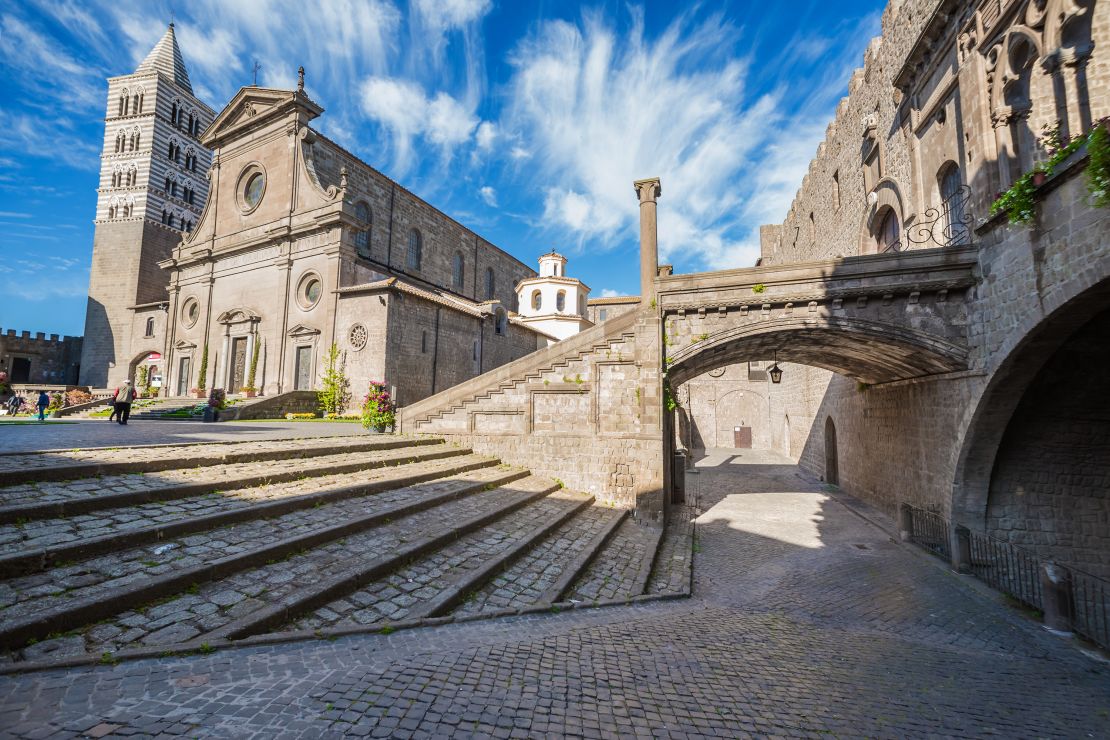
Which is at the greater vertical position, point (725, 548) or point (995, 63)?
point (995, 63)

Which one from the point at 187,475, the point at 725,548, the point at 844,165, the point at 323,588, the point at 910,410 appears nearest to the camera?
the point at 323,588

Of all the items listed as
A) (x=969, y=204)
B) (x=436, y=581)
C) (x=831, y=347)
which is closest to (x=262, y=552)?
(x=436, y=581)

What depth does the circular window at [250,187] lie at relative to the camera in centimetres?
2509

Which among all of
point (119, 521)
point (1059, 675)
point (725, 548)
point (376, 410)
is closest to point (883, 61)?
point (725, 548)

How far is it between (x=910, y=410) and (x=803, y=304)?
14.9 ft

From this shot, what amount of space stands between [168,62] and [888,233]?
2117 inches

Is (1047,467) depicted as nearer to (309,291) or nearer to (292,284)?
(309,291)

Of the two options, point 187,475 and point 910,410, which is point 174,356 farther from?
point 910,410

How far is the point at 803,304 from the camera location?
10477 mm

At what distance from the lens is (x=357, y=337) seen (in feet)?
67.9

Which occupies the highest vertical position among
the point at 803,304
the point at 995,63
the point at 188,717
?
the point at 995,63

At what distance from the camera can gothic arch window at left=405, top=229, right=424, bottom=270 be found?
28.4 m

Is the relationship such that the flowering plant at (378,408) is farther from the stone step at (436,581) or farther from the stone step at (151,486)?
the stone step at (436,581)

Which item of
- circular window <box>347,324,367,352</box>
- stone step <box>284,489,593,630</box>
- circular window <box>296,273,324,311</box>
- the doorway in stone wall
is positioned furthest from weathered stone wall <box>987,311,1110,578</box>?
circular window <box>296,273,324,311</box>
